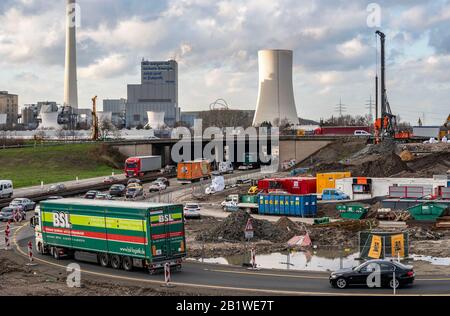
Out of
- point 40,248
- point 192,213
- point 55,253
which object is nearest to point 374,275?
point 55,253

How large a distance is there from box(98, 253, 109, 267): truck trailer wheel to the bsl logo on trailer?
2.82 meters

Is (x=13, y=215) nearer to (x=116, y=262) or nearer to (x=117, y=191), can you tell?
(x=117, y=191)

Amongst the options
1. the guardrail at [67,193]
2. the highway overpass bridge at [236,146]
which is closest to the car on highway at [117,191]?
the guardrail at [67,193]

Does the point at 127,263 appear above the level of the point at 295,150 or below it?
below

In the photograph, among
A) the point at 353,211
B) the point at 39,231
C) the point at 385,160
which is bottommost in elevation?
the point at 353,211

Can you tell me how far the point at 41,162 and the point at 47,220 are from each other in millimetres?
82670

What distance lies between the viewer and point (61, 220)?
121ft

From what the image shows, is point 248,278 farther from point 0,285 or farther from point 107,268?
point 0,285

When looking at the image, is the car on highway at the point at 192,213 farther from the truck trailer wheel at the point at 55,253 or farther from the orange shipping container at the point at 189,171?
the orange shipping container at the point at 189,171

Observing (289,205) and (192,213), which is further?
(289,205)

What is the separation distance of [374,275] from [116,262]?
41.3 ft

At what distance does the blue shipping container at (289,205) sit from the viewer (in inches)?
2406

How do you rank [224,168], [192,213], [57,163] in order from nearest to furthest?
1. [192,213]
2. [224,168]
3. [57,163]
